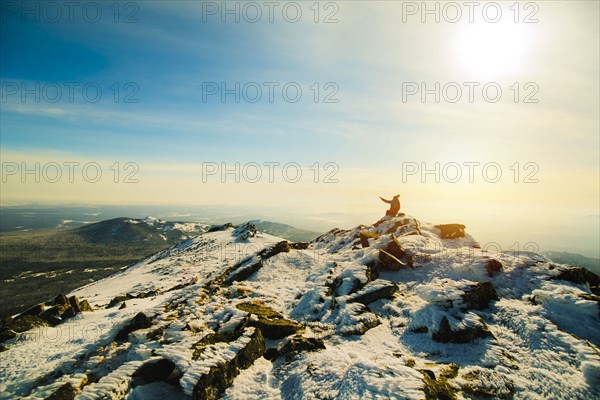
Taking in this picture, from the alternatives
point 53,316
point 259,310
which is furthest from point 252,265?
point 53,316

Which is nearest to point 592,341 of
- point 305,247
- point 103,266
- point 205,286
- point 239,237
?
point 205,286

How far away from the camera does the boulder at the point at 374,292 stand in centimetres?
1825

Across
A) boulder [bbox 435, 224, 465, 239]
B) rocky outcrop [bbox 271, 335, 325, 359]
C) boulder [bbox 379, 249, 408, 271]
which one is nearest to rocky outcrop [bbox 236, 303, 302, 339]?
rocky outcrop [bbox 271, 335, 325, 359]

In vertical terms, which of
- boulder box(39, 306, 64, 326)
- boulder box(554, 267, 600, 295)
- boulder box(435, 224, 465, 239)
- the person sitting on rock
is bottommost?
boulder box(39, 306, 64, 326)

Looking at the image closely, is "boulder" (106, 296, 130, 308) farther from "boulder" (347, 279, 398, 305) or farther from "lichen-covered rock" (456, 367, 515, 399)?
"lichen-covered rock" (456, 367, 515, 399)

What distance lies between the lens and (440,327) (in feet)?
46.4

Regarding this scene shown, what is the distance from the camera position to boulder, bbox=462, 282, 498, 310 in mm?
15859

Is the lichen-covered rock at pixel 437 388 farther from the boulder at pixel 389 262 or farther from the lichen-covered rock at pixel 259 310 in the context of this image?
the boulder at pixel 389 262

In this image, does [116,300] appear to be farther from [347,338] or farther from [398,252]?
[398,252]

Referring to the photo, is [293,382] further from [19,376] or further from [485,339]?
[19,376]

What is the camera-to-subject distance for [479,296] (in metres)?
16.3

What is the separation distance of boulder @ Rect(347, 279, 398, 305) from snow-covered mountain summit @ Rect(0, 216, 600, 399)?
0.09 m

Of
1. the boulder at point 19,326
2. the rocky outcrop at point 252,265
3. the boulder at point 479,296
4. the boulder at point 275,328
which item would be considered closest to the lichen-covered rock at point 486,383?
the boulder at point 479,296

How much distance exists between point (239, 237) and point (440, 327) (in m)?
38.1
